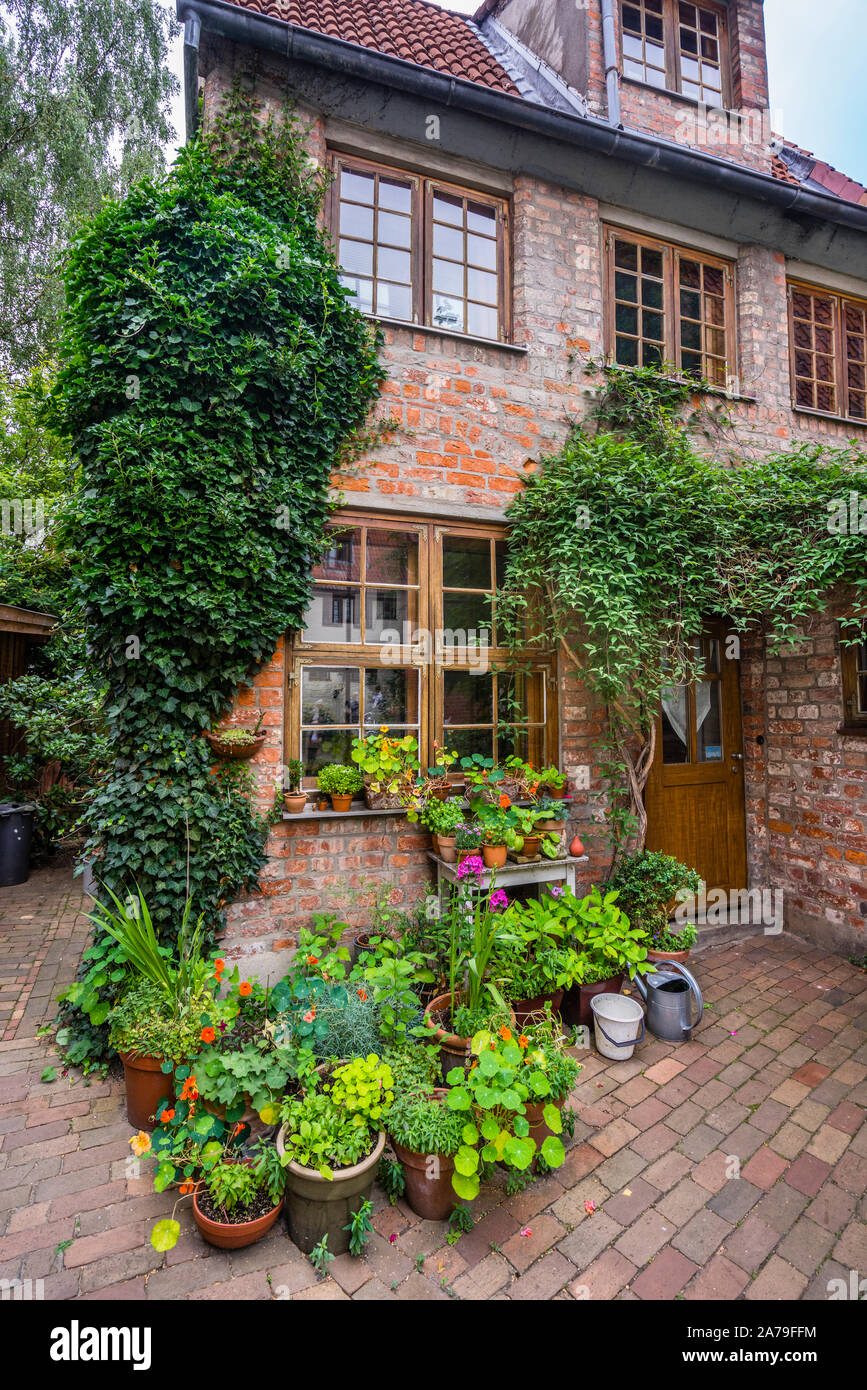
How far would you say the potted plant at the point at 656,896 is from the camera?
4.16 meters

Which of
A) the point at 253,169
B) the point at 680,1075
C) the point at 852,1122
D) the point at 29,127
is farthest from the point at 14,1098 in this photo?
the point at 29,127

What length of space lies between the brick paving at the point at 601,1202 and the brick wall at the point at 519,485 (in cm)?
129

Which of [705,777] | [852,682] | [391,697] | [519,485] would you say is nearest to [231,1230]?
[391,697]

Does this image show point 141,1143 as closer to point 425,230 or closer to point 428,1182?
point 428,1182

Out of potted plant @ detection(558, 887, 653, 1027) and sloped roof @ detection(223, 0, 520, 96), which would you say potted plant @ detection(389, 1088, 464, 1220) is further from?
sloped roof @ detection(223, 0, 520, 96)

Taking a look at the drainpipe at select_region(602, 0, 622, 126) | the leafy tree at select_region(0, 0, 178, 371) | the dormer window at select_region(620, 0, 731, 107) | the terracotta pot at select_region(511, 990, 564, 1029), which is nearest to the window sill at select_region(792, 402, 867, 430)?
the drainpipe at select_region(602, 0, 622, 126)

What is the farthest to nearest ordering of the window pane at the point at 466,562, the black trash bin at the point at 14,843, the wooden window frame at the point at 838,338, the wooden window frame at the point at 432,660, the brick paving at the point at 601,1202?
the black trash bin at the point at 14,843, the wooden window frame at the point at 838,338, the window pane at the point at 466,562, the wooden window frame at the point at 432,660, the brick paving at the point at 601,1202

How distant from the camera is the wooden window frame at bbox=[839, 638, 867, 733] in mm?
4828

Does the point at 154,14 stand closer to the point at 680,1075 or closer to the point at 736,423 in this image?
the point at 736,423

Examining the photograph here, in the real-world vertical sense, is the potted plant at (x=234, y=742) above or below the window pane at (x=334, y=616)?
below

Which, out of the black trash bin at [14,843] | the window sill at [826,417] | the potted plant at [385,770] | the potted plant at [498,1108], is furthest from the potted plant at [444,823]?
the window sill at [826,417]

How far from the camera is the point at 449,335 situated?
14.5 feet

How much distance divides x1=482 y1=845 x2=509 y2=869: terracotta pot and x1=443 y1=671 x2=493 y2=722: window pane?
3.02 ft

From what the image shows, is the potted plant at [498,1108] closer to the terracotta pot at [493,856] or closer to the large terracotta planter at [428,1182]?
the large terracotta planter at [428,1182]
